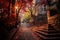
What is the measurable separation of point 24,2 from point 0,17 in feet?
98.6

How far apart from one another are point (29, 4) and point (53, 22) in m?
30.8

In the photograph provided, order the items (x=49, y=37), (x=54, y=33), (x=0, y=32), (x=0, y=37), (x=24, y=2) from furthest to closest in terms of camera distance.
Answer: (x=24, y=2)
(x=54, y=33)
(x=49, y=37)
(x=0, y=32)
(x=0, y=37)

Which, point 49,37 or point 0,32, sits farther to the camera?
point 49,37

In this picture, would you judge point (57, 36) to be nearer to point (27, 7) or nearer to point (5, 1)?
point (5, 1)

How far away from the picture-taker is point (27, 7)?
46.3 meters

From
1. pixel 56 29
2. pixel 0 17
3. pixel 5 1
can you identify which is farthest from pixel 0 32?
pixel 5 1

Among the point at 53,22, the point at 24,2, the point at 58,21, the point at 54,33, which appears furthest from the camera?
the point at 24,2

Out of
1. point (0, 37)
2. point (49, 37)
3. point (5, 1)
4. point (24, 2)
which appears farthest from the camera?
point (24, 2)

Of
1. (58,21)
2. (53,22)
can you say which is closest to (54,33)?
(58,21)

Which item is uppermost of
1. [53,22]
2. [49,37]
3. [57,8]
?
[57,8]

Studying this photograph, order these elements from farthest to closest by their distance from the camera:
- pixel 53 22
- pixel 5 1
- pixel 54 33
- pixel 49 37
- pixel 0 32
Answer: pixel 5 1 < pixel 53 22 < pixel 54 33 < pixel 49 37 < pixel 0 32

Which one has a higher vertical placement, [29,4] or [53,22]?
[29,4]

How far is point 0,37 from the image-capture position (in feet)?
35.1

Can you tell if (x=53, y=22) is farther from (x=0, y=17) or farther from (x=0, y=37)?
(x=0, y=37)
